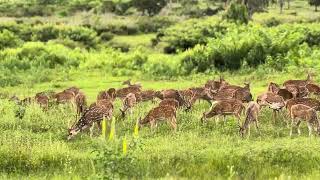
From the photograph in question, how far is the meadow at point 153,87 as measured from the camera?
12.9 metres

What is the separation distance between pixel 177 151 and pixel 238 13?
99.8ft

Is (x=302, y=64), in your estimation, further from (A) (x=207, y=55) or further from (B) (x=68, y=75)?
(B) (x=68, y=75)

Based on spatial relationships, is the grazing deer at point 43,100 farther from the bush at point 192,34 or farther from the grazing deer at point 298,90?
the bush at point 192,34

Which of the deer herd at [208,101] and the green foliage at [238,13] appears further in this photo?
the green foliage at [238,13]

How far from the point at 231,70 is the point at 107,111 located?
16.8 meters

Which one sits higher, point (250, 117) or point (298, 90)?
point (250, 117)

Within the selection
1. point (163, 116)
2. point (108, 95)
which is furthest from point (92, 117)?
point (108, 95)

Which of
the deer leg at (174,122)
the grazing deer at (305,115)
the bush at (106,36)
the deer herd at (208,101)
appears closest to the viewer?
the grazing deer at (305,115)

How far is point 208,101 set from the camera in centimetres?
2038

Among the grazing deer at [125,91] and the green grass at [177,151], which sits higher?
the green grass at [177,151]

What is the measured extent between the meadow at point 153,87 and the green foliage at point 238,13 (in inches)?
11.0

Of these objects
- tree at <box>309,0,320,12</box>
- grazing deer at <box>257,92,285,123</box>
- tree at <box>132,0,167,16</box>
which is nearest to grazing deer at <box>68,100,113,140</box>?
grazing deer at <box>257,92,285,123</box>

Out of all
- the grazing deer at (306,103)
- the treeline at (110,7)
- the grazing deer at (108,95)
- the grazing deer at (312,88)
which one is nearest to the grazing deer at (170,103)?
the grazing deer at (108,95)

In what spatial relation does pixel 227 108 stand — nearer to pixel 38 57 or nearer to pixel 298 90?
pixel 298 90
